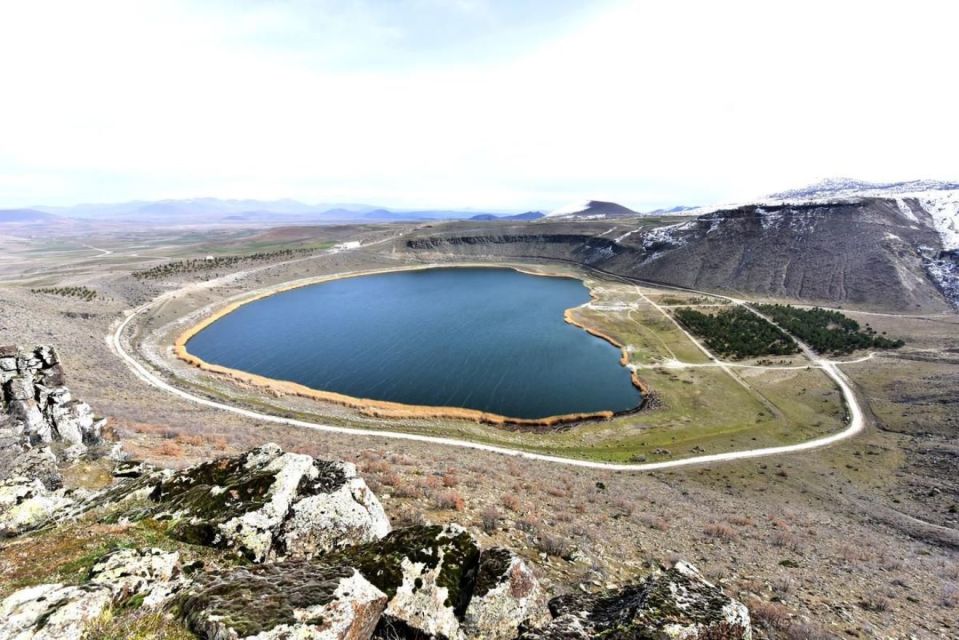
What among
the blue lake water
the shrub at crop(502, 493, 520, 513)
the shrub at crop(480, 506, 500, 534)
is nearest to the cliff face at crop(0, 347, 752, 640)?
the shrub at crop(480, 506, 500, 534)

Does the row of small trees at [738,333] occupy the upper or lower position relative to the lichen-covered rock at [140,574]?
lower

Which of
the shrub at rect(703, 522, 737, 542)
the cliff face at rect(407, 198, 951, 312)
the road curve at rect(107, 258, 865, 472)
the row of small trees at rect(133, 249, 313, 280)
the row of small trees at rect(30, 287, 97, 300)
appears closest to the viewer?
the shrub at rect(703, 522, 737, 542)

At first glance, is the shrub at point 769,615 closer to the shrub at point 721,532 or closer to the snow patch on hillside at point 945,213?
the shrub at point 721,532

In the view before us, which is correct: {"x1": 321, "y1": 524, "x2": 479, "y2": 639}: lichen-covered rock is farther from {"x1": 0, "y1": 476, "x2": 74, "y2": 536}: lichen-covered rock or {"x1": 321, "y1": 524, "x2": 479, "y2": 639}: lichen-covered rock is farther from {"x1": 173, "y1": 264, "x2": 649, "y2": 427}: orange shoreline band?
{"x1": 173, "y1": 264, "x2": 649, "y2": 427}: orange shoreline band

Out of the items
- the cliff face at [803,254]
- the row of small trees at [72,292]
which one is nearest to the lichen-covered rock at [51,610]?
the row of small trees at [72,292]

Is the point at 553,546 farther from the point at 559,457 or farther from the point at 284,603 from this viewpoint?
the point at 559,457

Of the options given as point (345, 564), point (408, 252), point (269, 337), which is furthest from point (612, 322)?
point (408, 252)
